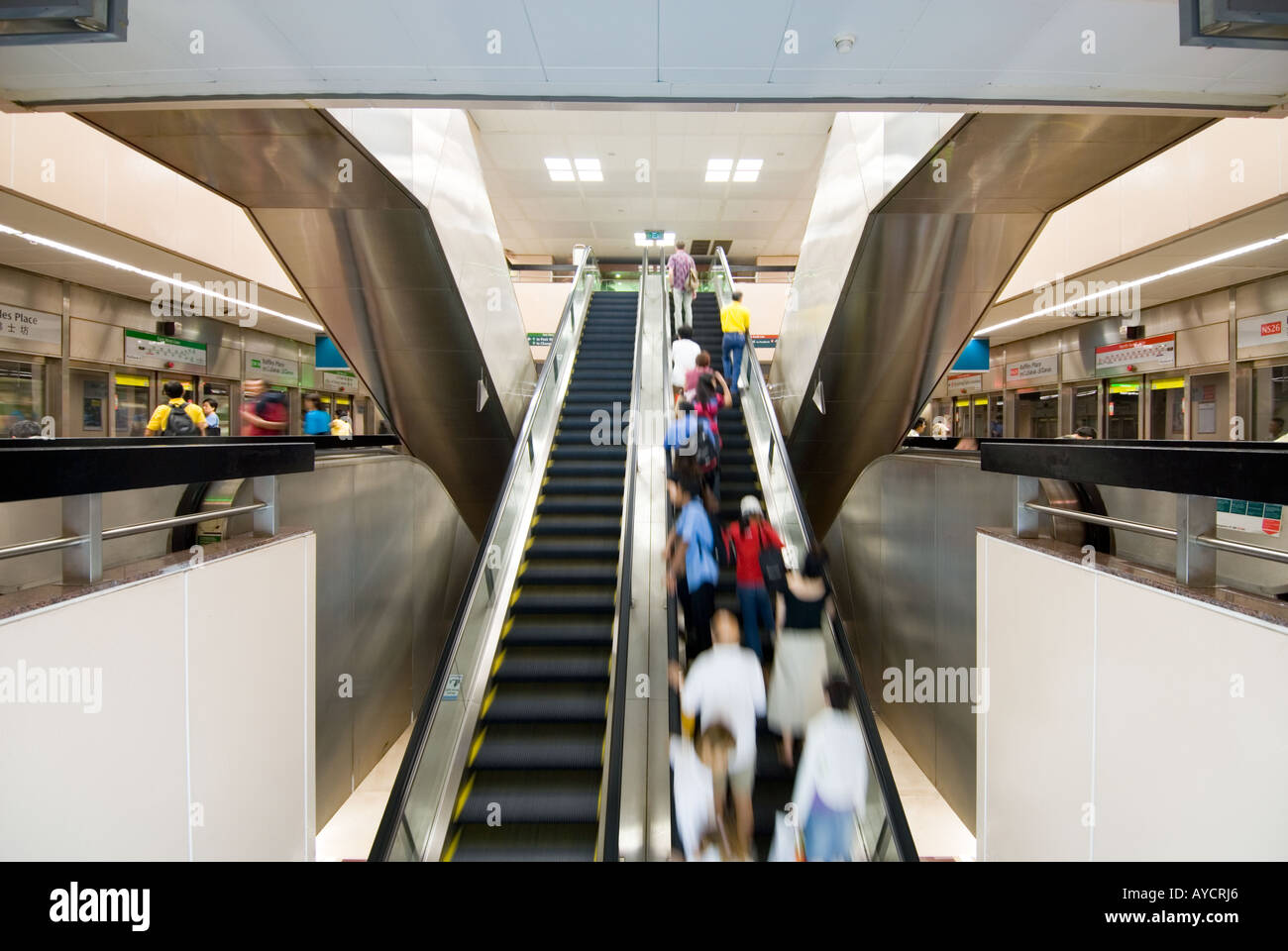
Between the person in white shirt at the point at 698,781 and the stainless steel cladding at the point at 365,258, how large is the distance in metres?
5.29

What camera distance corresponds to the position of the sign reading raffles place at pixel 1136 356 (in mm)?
10383

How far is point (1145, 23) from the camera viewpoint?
122 inches

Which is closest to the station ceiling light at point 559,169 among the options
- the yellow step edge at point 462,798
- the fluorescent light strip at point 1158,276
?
the fluorescent light strip at point 1158,276

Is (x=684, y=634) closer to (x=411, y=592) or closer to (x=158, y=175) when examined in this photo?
(x=411, y=592)

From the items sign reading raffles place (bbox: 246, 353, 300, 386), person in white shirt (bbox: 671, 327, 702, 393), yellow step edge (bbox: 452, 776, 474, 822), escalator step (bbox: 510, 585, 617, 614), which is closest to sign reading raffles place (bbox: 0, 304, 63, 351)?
sign reading raffles place (bbox: 246, 353, 300, 386)

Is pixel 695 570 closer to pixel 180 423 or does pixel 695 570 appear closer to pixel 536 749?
pixel 536 749

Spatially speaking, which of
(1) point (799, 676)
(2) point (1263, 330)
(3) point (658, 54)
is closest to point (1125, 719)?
(1) point (799, 676)

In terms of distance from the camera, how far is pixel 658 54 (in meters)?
3.34

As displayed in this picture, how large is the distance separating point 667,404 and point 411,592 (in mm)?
4260

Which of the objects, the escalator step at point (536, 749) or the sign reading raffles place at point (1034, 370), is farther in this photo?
the sign reading raffles place at point (1034, 370)

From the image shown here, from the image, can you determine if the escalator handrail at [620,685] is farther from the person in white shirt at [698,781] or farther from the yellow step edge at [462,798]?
the yellow step edge at [462,798]

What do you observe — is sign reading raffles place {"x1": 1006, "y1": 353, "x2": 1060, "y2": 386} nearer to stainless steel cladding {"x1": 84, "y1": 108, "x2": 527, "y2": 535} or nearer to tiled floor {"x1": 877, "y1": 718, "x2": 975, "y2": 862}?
tiled floor {"x1": 877, "y1": 718, "x2": 975, "y2": 862}

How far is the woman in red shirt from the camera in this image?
4.34 m

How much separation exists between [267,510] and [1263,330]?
39.0 feet
